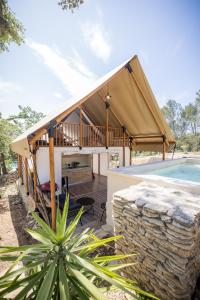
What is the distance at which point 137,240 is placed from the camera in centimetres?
255

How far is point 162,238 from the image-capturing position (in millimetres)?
2174

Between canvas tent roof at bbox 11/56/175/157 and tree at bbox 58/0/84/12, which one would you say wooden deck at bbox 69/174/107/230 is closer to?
canvas tent roof at bbox 11/56/175/157

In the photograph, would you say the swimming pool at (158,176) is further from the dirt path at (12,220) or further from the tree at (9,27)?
the tree at (9,27)

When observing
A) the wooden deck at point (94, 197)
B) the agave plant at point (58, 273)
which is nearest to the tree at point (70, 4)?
the agave plant at point (58, 273)

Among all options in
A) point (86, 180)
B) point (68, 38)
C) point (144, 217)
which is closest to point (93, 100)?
point (68, 38)

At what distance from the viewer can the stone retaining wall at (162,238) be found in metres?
2.00

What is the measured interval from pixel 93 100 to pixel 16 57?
5.46m

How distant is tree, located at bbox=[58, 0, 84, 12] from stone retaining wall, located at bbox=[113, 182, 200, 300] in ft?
19.9

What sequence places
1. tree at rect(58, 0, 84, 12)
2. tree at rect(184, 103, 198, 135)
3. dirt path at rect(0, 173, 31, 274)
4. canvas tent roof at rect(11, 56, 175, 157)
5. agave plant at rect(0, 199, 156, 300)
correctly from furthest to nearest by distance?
tree at rect(184, 103, 198, 135)
canvas tent roof at rect(11, 56, 175, 157)
dirt path at rect(0, 173, 31, 274)
tree at rect(58, 0, 84, 12)
agave plant at rect(0, 199, 156, 300)

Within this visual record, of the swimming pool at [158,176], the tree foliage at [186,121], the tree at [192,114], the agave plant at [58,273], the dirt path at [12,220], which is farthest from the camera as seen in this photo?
the tree at [192,114]

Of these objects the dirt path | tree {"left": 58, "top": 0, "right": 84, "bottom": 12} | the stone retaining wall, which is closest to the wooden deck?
the dirt path

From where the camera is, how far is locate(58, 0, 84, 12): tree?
15.5 ft

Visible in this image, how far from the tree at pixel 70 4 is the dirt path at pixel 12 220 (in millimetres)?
8083

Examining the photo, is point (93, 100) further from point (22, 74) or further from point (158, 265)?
point (158, 265)
